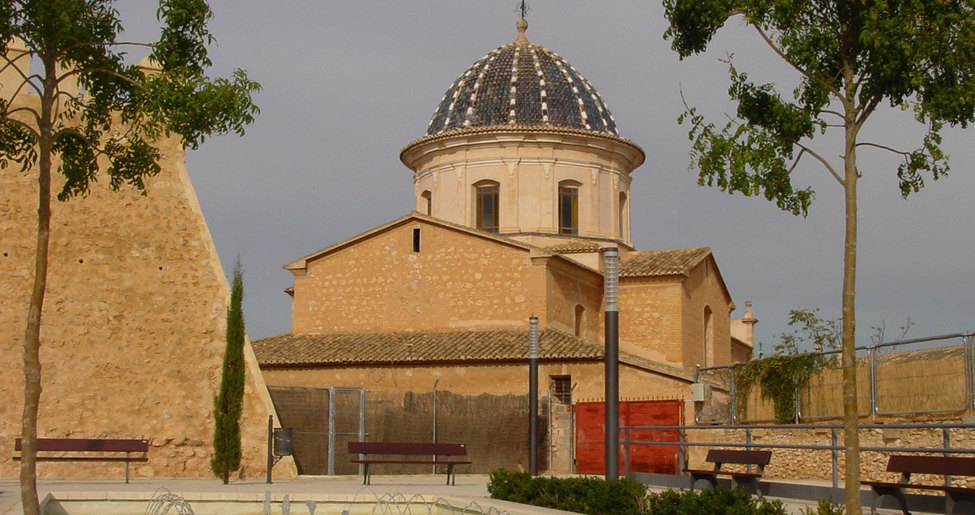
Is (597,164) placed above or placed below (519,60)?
below

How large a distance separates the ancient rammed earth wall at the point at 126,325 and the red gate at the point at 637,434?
8433 mm

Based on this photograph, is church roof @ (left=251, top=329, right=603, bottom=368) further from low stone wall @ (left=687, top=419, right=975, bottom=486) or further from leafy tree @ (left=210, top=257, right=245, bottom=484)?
leafy tree @ (left=210, top=257, right=245, bottom=484)

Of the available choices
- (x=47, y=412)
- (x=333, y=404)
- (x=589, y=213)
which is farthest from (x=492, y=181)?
(x=47, y=412)

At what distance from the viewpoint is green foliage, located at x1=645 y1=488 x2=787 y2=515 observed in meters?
10.9

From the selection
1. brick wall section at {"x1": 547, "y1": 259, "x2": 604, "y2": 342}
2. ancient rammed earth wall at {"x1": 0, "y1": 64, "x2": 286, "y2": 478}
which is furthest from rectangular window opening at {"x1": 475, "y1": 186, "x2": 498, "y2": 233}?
ancient rammed earth wall at {"x1": 0, "y1": 64, "x2": 286, "y2": 478}

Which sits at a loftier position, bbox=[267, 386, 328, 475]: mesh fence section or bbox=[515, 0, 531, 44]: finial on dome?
bbox=[515, 0, 531, 44]: finial on dome

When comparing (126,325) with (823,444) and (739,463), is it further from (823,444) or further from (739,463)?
(823,444)

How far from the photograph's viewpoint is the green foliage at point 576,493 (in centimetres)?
1250

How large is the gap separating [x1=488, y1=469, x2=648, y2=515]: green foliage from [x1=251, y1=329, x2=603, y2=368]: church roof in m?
13.6

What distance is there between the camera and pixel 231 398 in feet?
64.7

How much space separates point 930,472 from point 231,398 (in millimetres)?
11824

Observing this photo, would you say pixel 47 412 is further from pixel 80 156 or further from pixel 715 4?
pixel 715 4

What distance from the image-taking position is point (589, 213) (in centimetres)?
3594

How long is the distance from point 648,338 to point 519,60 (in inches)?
433
